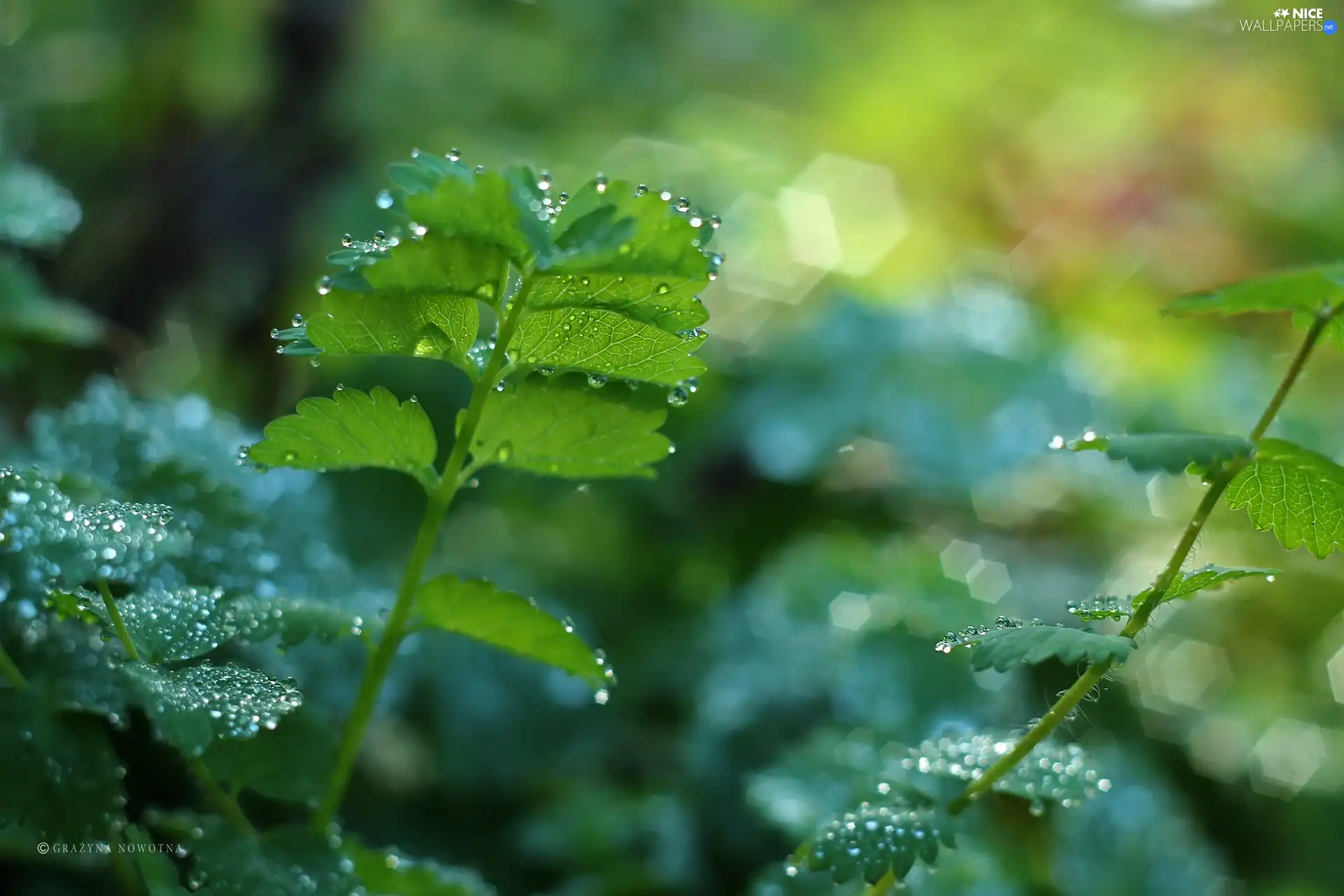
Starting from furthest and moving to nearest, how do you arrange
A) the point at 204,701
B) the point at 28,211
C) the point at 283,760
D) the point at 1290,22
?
the point at 1290,22
the point at 28,211
the point at 283,760
the point at 204,701

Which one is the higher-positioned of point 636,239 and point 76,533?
point 636,239

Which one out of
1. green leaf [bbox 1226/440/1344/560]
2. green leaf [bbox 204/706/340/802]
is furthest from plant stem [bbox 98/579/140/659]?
green leaf [bbox 1226/440/1344/560]

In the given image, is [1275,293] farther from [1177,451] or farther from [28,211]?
[28,211]

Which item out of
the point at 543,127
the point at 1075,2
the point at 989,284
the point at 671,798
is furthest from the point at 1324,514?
the point at 1075,2

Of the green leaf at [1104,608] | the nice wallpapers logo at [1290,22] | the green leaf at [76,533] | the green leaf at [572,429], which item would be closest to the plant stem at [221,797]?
the green leaf at [76,533]

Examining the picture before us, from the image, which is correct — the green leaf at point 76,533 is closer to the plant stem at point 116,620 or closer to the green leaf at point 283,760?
the plant stem at point 116,620

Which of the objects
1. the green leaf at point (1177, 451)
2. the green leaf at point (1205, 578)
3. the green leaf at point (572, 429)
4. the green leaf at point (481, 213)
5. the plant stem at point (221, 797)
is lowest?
the plant stem at point (221, 797)

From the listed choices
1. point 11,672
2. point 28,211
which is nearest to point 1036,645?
point 11,672
